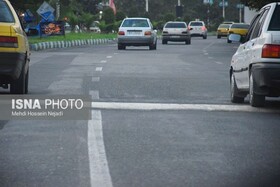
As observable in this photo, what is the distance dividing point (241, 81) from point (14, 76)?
11.6 feet

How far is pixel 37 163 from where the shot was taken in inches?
307

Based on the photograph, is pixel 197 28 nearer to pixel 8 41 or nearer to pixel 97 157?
pixel 8 41

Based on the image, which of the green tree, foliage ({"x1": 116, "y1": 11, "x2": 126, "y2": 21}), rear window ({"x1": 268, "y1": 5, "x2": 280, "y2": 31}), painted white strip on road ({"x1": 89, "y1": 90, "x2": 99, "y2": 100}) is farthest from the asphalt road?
foliage ({"x1": 116, "y1": 11, "x2": 126, "y2": 21})

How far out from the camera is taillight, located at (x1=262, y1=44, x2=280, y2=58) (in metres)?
12.2

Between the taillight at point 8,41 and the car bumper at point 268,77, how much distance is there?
350cm

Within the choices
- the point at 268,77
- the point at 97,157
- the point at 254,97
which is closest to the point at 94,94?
the point at 254,97

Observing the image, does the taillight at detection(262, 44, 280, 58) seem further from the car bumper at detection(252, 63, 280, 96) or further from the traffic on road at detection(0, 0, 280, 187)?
the car bumper at detection(252, 63, 280, 96)

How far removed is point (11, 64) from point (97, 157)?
5.03 meters

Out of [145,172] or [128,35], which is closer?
[145,172]

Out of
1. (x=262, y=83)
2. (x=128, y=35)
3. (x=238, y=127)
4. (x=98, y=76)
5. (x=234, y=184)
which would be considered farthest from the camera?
(x=128, y=35)

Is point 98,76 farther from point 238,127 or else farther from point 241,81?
point 238,127

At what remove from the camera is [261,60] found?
1237cm

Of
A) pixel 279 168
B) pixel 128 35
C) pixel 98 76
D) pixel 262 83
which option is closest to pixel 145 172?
pixel 279 168

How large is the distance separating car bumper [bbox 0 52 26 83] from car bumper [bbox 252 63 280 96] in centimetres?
343
